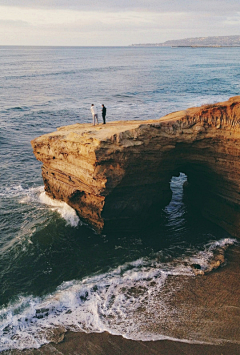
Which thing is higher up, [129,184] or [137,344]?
[129,184]

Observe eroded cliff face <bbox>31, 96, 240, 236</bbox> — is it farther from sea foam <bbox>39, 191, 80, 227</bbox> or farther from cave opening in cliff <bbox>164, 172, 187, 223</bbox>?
cave opening in cliff <bbox>164, 172, 187, 223</bbox>

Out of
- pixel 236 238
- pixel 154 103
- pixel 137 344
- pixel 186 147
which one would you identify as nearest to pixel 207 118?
pixel 186 147

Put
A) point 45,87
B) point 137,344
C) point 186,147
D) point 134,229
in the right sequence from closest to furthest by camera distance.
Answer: point 137,344 < point 186,147 < point 134,229 < point 45,87

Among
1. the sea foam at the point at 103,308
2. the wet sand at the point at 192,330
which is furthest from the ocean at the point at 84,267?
the wet sand at the point at 192,330

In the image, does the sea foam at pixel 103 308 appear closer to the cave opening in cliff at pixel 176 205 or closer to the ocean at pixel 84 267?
the ocean at pixel 84 267

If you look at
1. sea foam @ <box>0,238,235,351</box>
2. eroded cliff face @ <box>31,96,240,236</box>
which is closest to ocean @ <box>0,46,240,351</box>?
sea foam @ <box>0,238,235,351</box>

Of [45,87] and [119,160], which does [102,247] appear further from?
[45,87]
